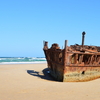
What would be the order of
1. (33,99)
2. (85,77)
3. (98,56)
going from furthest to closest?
(98,56) → (85,77) → (33,99)

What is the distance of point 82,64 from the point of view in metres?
8.92

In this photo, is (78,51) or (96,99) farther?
(78,51)

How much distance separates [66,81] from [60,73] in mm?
687

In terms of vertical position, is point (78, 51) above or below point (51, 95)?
above

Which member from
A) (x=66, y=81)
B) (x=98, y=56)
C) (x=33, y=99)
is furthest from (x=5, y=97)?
(x=98, y=56)

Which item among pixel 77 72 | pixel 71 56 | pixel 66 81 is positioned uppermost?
pixel 71 56

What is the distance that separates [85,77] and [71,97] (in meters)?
4.33

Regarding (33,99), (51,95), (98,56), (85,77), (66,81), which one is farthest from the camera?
(98,56)

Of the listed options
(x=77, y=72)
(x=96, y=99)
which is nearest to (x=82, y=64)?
(x=77, y=72)

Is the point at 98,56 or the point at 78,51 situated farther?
the point at 98,56

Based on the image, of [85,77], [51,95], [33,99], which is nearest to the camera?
[33,99]

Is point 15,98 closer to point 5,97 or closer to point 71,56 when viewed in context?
point 5,97

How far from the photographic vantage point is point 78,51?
8891mm

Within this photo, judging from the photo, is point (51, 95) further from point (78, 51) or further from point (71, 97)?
A: point (78, 51)
